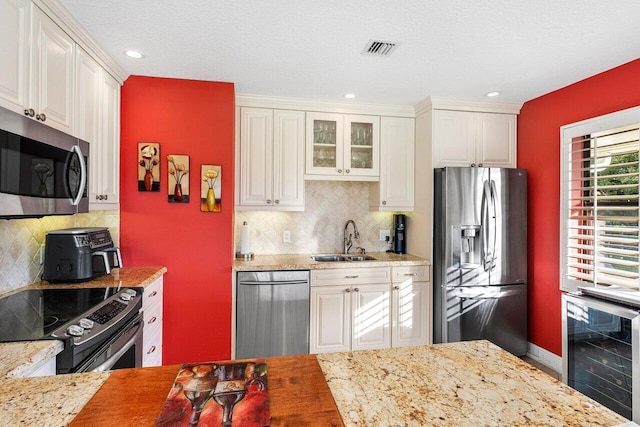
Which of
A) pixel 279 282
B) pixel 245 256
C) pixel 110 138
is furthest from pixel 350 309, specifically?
pixel 110 138

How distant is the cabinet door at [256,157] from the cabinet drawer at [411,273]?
1.38 metres

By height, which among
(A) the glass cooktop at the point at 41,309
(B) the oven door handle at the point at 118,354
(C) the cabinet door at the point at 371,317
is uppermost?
(A) the glass cooktop at the point at 41,309

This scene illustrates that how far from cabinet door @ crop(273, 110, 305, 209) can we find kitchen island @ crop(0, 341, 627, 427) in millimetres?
2288

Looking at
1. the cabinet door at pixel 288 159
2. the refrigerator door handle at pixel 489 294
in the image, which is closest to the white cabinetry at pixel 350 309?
the refrigerator door handle at pixel 489 294

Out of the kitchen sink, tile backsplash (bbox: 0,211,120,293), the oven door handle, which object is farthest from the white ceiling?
the oven door handle

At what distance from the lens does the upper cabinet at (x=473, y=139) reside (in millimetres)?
3299

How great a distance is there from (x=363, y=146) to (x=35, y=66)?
2581mm

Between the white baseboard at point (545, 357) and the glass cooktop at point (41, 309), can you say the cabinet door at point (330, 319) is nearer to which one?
the glass cooktop at point (41, 309)

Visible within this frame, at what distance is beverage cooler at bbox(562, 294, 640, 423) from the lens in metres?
1.99

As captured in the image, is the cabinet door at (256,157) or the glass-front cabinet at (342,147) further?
the glass-front cabinet at (342,147)

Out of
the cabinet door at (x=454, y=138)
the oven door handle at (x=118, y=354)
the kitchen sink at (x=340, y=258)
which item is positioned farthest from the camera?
the kitchen sink at (x=340, y=258)

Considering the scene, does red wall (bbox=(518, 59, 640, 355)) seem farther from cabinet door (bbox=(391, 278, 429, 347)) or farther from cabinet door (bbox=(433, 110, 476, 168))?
cabinet door (bbox=(391, 278, 429, 347))

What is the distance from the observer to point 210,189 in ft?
9.17

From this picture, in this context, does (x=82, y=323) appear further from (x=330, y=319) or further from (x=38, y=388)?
(x=330, y=319)
